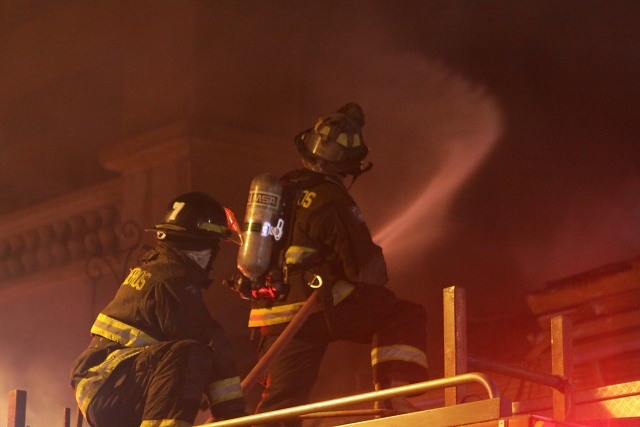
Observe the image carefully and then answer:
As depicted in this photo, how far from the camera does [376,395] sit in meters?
5.11

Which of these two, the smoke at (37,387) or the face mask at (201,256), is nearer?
the face mask at (201,256)

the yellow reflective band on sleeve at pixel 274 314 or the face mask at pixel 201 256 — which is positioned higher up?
the face mask at pixel 201 256

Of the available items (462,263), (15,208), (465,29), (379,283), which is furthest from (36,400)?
(379,283)

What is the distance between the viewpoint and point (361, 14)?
11773mm

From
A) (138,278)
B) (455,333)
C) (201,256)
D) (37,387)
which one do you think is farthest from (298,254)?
(37,387)

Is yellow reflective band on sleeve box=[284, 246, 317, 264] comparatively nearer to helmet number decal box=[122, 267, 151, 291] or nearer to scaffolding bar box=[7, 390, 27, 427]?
helmet number decal box=[122, 267, 151, 291]

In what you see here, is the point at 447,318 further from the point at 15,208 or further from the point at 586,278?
the point at 15,208

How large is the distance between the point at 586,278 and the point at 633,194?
4.90 ft

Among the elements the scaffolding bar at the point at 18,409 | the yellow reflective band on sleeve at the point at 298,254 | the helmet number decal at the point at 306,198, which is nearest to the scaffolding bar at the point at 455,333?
the yellow reflective band on sleeve at the point at 298,254

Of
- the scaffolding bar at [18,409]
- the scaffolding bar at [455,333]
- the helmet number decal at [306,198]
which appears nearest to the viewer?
the scaffolding bar at [455,333]

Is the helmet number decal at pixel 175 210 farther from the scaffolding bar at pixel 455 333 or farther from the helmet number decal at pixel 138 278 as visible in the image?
the scaffolding bar at pixel 455 333

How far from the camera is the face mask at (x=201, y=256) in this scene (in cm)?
671

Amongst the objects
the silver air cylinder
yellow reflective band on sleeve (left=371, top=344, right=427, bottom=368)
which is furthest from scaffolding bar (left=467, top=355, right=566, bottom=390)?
the silver air cylinder

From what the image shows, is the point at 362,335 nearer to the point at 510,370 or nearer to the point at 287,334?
the point at 287,334
